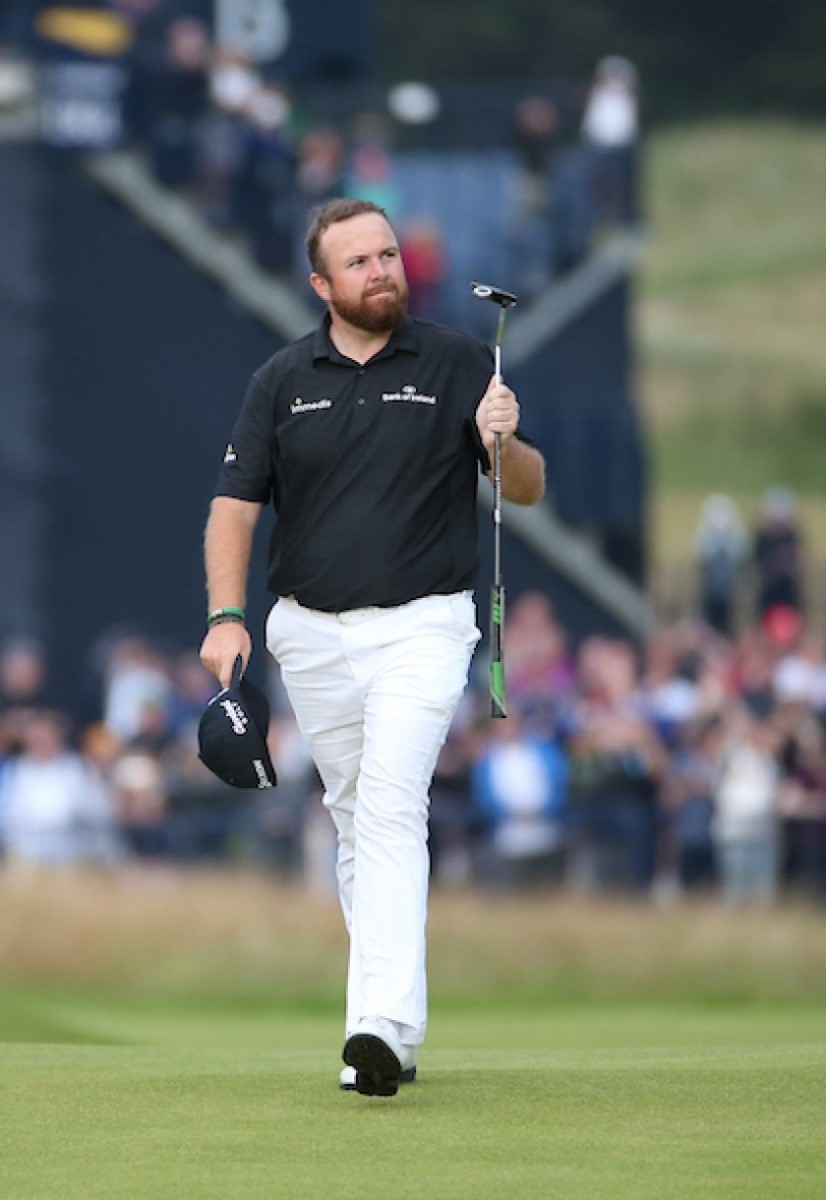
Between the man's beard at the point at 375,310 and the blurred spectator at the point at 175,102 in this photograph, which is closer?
the man's beard at the point at 375,310

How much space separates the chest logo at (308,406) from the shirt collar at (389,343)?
0.37 ft

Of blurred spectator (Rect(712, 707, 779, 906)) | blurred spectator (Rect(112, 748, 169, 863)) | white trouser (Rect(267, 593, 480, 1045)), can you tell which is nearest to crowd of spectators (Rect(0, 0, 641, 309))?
blurred spectator (Rect(112, 748, 169, 863))

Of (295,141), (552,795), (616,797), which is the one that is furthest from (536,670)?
(295,141)

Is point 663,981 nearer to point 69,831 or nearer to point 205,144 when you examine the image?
point 69,831

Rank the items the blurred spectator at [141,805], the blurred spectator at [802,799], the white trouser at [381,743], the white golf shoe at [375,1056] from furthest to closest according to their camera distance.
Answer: the blurred spectator at [141,805] → the blurred spectator at [802,799] → the white trouser at [381,743] → the white golf shoe at [375,1056]

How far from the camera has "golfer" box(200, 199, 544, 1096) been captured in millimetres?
6582

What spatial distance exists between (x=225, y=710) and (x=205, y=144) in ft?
42.8

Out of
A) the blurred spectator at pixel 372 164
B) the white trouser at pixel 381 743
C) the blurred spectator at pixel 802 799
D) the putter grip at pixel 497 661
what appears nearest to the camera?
the white trouser at pixel 381 743

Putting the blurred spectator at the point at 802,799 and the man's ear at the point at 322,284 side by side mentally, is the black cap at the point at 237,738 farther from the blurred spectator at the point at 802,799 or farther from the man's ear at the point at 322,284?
the blurred spectator at the point at 802,799

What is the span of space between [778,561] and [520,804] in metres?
7.85

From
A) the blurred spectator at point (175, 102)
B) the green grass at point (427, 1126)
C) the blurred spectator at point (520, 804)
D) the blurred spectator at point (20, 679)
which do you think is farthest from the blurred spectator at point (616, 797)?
the green grass at point (427, 1126)

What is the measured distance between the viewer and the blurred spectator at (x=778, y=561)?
2209 centimetres

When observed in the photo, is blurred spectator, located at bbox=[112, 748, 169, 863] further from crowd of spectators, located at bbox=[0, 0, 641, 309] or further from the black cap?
the black cap

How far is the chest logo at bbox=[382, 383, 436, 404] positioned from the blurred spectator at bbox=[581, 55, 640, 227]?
1394 cm
